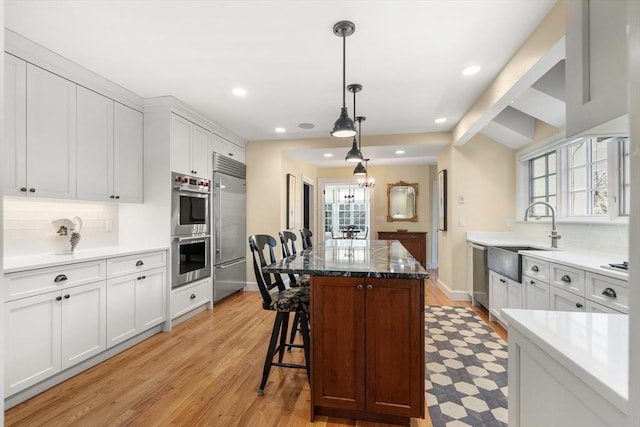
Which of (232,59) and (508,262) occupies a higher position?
(232,59)

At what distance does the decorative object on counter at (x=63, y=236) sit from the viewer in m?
2.52

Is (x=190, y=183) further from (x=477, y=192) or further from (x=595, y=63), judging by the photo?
(x=477, y=192)

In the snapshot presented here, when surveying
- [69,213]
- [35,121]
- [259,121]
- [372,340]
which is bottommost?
[372,340]

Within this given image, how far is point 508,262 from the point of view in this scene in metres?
2.97

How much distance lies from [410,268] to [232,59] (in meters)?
2.11

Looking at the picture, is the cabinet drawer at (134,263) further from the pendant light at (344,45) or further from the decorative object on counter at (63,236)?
the pendant light at (344,45)

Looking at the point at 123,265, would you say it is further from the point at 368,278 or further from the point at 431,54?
the point at 431,54

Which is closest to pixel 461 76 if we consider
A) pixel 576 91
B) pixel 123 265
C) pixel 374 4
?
pixel 374 4

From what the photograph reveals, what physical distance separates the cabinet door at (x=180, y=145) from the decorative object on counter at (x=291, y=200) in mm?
1939

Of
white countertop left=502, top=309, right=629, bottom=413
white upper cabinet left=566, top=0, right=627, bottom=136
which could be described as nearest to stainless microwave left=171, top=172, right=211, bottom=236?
white countertop left=502, top=309, right=629, bottom=413

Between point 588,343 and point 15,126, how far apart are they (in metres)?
3.26

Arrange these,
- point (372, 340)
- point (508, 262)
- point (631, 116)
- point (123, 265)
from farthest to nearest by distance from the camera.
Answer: point (508, 262), point (123, 265), point (372, 340), point (631, 116)

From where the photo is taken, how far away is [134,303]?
2.77 metres

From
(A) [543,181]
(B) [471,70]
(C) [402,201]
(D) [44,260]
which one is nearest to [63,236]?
(D) [44,260]
